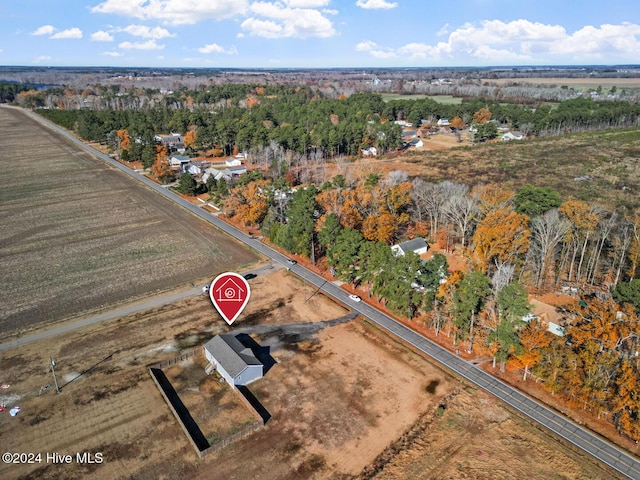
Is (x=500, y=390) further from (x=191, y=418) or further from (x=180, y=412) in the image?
(x=180, y=412)

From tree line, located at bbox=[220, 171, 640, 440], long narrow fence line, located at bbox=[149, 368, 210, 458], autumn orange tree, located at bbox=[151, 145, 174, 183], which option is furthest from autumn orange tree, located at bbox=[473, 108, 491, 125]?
long narrow fence line, located at bbox=[149, 368, 210, 458]

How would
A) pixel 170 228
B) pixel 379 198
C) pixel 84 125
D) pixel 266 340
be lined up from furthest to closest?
pixel 84 125
pixel 170 228
pixel 379 198
pixel 266 340

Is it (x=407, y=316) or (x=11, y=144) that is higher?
(x=11, y=144)

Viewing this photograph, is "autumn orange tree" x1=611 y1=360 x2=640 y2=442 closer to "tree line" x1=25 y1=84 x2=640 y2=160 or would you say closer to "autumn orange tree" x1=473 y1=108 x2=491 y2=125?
"tree line" x1=25 y1=84 x2=640 y2=160

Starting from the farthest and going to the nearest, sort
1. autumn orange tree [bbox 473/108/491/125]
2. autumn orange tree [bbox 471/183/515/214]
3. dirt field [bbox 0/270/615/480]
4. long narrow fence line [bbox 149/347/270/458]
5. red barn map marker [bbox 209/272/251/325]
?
autumn orange tree [bbox 473/108/491/125]
autumn orange tree [bbox 471/183/515/214]
red barn map marker [bbox 209/272/251/325]
long narrow fence line [bbox 149/347/270/458]
dirt field [bbox 0/270/615/480]

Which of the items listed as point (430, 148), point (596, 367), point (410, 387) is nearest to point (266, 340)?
point (410, 387)

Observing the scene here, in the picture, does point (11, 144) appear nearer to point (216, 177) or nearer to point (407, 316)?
point (216, 177)

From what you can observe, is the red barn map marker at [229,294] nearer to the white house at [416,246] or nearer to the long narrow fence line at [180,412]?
the long narrow fence line at [180,412]
